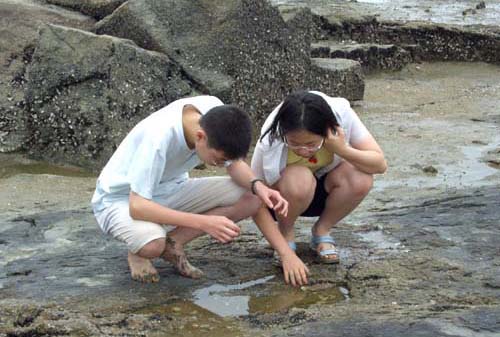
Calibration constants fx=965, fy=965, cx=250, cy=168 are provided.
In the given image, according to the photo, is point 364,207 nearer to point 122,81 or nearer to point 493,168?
point 493,168

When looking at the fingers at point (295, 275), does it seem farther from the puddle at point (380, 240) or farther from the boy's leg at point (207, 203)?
the puddle at point (380, 240)

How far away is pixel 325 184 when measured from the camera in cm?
409

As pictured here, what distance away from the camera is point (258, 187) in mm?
3715

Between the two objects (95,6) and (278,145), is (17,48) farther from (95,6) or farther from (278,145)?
(278,145)

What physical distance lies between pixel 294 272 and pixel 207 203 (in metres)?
0.45

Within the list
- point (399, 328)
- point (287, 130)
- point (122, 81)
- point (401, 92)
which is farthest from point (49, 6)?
point (399, 328)

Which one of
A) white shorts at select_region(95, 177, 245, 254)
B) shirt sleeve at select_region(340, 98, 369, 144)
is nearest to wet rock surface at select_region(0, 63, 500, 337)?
white shorts at select_region(95, 177, 245, 254)

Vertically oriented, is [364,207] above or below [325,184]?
below

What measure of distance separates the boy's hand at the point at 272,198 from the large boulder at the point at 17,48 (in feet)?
9.46

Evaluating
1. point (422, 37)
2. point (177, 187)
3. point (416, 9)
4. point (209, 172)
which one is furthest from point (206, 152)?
point (416, 9)

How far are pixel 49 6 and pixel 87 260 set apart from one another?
395cm

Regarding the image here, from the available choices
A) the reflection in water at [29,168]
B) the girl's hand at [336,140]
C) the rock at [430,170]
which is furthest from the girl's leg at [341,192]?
the reflection in water at [29,168]

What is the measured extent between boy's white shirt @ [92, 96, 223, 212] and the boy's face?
0.46 feet

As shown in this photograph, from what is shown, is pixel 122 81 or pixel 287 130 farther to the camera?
pixel 122 81
